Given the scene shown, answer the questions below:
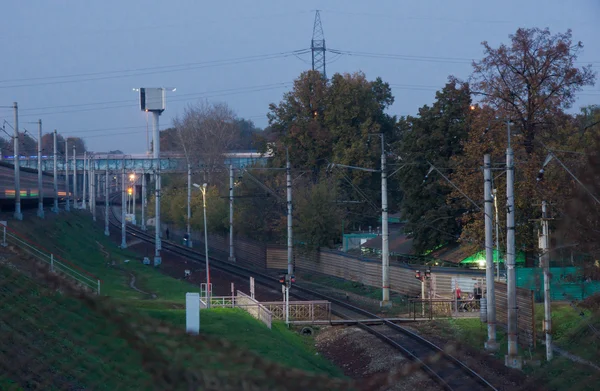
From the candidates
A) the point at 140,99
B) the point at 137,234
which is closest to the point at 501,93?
the point at 137,234

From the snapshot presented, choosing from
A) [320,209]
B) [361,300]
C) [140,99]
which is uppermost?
[140,99]

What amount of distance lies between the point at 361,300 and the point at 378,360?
1134 cm

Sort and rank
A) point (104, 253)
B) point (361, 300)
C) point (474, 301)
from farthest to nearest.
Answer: point (104, 253) < point (361, 300) < point (474, 301)

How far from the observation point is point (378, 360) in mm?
13258

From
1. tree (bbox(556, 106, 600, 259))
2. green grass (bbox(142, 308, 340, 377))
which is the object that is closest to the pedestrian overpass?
green grass (bbox(142, 308, 340, 377))

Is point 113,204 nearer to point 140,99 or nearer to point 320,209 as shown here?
point 140,99

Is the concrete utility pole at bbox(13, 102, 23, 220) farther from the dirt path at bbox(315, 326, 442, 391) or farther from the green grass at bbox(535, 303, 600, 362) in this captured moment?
the green grass at bbox(535, 303, 600, 362)

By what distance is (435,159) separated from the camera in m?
27.9

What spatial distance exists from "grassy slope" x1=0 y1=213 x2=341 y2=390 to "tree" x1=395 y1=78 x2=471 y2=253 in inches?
398

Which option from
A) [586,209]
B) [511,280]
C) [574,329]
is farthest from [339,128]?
[586,209]

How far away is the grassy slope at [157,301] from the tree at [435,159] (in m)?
10.1

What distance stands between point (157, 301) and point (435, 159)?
1401 cm

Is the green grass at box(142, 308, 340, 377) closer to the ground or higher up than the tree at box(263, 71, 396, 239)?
closer to the ground

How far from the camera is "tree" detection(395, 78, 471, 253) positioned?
2745 centimetres
